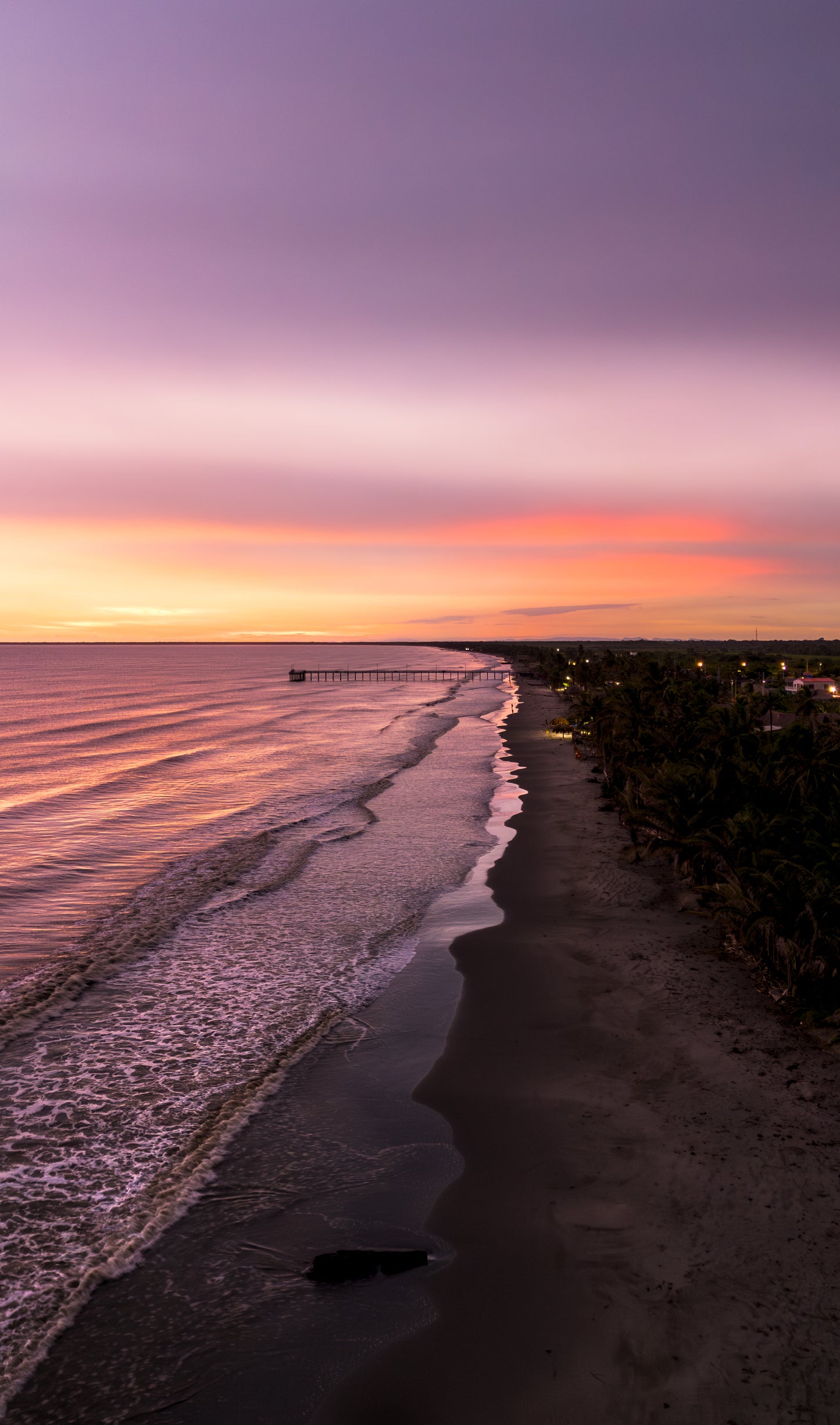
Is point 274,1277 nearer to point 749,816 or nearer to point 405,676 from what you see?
point 749,816

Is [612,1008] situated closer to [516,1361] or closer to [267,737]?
[516,1361]

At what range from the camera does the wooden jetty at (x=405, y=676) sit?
13800 cm

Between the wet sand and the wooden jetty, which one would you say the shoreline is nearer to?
the wet sand

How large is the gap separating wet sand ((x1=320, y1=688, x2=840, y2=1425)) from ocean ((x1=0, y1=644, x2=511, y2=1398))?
2.49 m

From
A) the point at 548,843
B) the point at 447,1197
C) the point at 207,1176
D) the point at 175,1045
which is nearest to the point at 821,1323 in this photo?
the point at 447,1197

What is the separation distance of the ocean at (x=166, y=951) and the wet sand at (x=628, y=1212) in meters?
2.49

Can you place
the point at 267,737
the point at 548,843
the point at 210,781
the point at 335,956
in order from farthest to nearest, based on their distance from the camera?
1. the point at 267,737
2. the point at 210,781
3. the point at 548,843
4. the point at 335,956

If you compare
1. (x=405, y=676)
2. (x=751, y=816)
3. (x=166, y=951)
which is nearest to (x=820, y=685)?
(x=751, y=816)

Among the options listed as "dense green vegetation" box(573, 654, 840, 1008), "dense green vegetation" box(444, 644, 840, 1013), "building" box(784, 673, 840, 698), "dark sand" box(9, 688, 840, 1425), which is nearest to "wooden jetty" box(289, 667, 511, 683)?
"building" box(784, 673, 840, 698)

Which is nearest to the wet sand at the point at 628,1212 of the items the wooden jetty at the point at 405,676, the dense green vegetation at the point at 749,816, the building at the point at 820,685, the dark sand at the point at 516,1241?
the dark sand at the point at 516,1241

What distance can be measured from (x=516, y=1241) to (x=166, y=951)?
30.5 feet

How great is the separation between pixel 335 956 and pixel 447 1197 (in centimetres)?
675

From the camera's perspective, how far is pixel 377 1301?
595 cm

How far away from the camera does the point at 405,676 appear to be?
163000 millimetres
